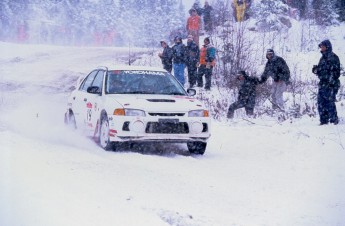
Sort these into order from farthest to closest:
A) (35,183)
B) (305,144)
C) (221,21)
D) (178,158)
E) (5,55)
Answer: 1. (5,55)
2. (221,21)
3. (305,144)
4. (178,158)
5. (35,183)

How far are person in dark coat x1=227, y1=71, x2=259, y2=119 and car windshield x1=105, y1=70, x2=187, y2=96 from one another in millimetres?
3882

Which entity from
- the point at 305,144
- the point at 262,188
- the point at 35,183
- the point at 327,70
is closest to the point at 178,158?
the point at 262,188

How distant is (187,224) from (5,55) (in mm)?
26025

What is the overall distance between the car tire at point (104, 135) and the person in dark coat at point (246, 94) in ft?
16.9

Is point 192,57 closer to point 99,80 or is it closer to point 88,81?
point 88,81

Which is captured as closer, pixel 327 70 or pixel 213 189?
pixel 213 189

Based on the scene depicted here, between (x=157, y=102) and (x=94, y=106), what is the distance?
1.35 meters

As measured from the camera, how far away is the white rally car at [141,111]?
323 inches

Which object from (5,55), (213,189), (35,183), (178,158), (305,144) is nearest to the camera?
(35,183)

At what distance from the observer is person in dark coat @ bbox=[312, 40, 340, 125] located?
10.9m

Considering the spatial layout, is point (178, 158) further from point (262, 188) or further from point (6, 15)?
point (6, 15)

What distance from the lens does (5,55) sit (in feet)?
94.5

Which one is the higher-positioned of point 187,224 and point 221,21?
point 221,21

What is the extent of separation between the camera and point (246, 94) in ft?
43.5
